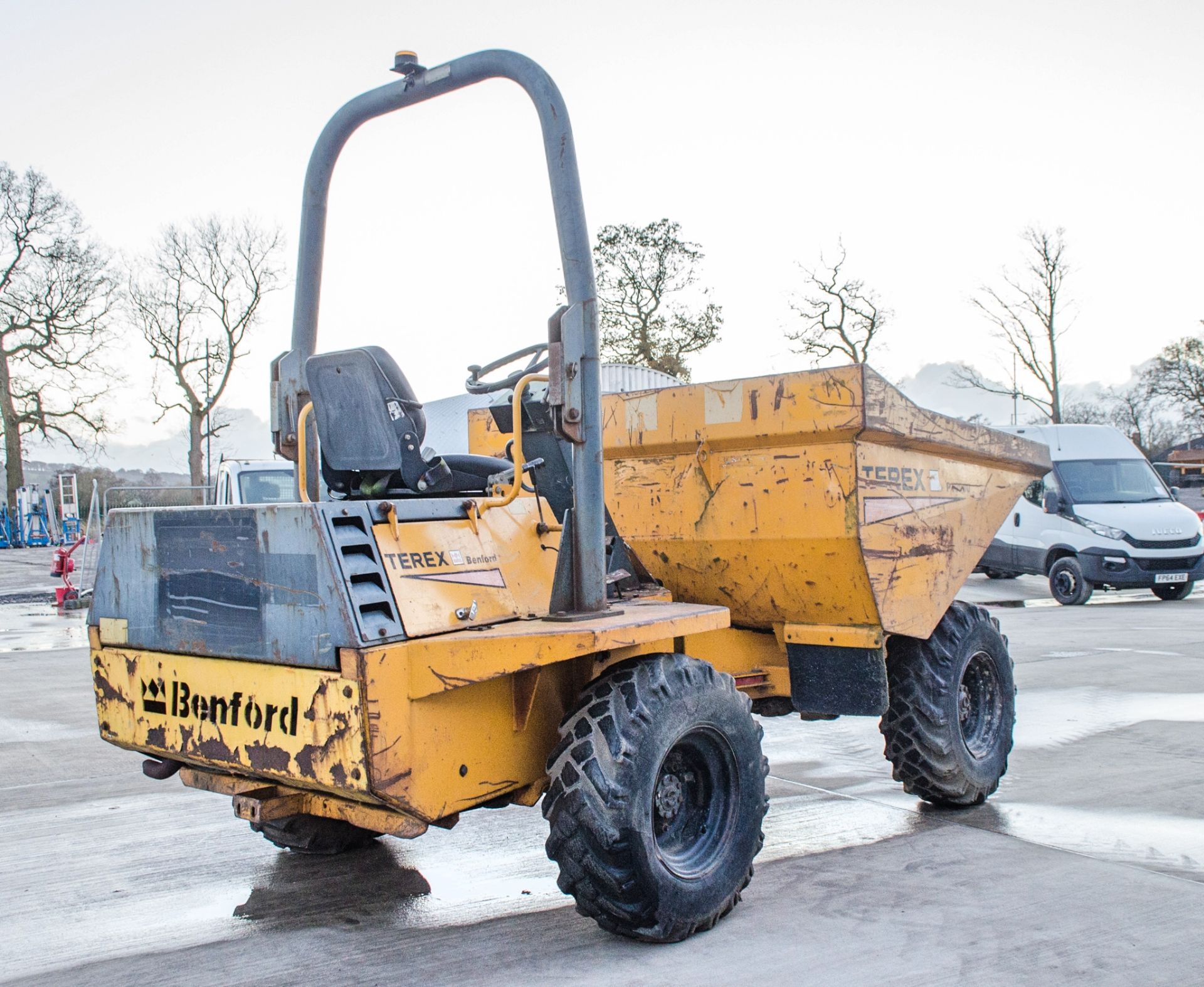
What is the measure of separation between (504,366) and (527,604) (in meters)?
0.86

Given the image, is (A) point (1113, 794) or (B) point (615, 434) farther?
(A) point (1113, 794)

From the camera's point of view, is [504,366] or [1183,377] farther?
[1183,377]

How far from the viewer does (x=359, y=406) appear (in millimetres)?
3385

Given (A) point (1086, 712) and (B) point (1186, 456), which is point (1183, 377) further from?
(A) point (1086, 712)

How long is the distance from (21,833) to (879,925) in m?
3.71

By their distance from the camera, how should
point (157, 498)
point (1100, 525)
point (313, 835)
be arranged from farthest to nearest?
point (157, 498), point (1100, 525), point (313, 835)

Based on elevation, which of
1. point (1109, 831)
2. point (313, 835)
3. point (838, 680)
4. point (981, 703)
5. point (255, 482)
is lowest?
point (1109, 831)

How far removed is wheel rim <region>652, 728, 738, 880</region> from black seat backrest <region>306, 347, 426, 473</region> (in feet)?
4.39

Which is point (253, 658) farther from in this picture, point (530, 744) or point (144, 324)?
Answer: point (144, 324)

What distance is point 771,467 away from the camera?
170 inches

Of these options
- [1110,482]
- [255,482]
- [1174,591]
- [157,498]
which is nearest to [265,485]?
[255,482]

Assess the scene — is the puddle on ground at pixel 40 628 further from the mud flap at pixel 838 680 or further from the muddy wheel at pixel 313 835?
the mud flap at pixel 838 680

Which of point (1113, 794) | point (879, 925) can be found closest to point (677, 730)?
point (879, 925)

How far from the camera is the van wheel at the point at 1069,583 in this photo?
46.7 feet
